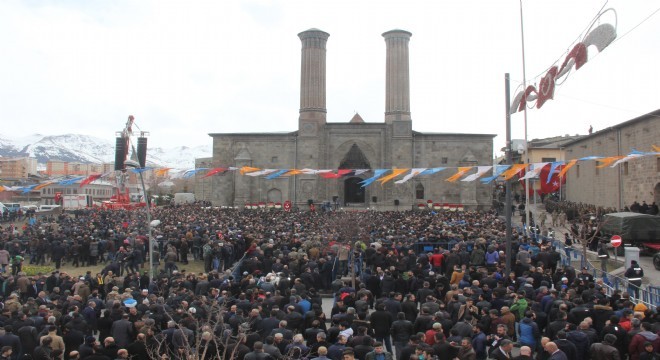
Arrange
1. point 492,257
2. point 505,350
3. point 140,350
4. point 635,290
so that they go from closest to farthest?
1. point 505,350
2. point 140,350
3. point 635,290
4. point 492,257

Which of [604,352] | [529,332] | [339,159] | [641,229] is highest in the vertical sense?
[339,159]

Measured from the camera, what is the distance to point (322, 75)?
47969 millimetres

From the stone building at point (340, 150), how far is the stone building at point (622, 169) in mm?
7823

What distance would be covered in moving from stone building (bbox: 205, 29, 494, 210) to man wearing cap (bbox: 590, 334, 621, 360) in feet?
125

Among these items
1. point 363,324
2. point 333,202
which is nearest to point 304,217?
point 333,202

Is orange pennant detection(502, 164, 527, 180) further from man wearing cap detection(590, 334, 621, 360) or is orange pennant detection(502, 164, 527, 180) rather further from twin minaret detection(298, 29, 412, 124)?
twin minaret detection(298, 29, 412, 124)

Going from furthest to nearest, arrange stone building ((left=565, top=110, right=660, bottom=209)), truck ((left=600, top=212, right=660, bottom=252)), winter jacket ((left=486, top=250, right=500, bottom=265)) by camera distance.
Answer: stone building ((left=565, top=110, right=660, bottom=209)) < truck ((left=600, top=212, right=660, bottom=252)) < winter jacket ((left=486, top=250, right=500, bottom=265))

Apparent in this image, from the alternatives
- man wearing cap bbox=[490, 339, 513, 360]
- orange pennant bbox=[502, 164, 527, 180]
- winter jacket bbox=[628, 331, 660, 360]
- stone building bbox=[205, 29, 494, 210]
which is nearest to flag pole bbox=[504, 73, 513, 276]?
orange pennant bbox=[502, 164, 527, 180]

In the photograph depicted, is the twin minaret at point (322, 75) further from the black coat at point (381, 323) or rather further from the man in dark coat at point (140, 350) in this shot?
the man in dark coat at point (140, 350)

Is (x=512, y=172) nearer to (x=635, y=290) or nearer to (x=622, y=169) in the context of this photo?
(x=635, y=290)

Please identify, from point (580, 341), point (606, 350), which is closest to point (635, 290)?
point (580, 341)

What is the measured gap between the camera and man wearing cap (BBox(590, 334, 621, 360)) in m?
8.33

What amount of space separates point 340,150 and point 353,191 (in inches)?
157

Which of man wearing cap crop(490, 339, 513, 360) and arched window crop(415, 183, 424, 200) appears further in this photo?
arched window crop(415, 183, 424, 200)
